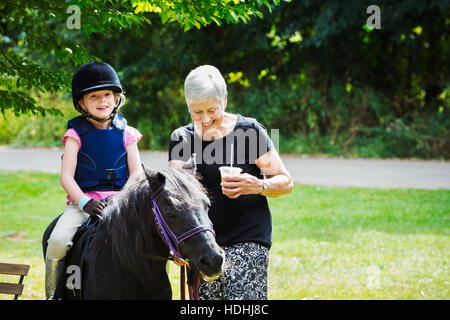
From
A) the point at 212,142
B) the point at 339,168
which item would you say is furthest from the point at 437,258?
the point at 339,168

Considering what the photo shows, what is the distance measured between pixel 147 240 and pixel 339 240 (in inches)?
243

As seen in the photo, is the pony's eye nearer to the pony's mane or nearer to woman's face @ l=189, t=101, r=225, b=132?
the pony's mane

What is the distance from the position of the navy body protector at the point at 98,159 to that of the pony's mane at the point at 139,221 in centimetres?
65

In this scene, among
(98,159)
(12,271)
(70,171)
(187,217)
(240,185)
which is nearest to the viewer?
(187,217)

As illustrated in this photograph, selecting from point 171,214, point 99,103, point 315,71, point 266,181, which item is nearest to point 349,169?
point 315,71

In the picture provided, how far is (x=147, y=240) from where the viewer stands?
9.55ft

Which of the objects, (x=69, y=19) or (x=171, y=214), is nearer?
(x=171, y=214)

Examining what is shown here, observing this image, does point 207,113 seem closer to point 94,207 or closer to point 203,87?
point 203,87

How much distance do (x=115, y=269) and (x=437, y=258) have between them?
19.3 ft

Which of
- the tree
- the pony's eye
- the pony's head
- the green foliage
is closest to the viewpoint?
the pony's head

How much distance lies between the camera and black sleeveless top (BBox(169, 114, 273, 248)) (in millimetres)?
3299

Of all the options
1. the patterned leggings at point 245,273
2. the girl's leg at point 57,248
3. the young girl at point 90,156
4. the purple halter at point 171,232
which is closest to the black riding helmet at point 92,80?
the young girl at point 90,156

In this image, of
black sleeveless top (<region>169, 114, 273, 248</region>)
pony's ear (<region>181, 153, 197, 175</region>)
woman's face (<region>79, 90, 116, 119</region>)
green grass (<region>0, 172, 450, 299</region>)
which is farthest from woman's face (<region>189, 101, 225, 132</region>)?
green grass (<region>0, 172, 450, 299</region>)
